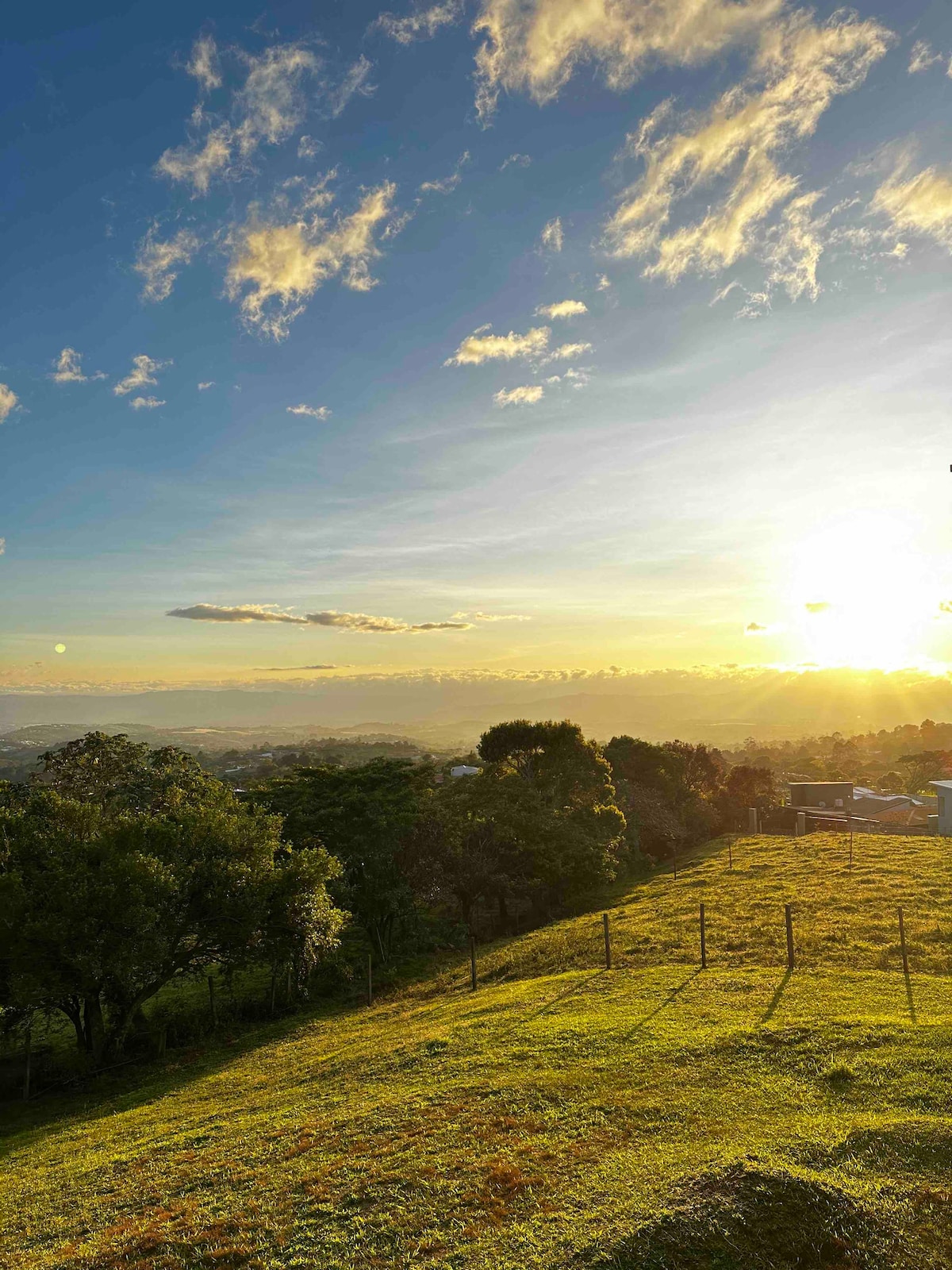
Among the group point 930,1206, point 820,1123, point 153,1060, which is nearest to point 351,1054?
point 153,1060

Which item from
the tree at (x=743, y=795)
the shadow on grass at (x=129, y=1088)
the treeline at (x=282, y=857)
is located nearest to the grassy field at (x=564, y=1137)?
the shadow on grass at (x=129, y=1088)

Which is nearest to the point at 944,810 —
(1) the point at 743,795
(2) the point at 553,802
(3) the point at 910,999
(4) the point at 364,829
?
(1) the point at 743,795

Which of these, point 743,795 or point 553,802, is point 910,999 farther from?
point 743,795

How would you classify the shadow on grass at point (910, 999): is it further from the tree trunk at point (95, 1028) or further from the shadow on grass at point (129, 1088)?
the tree trunk at point (95, 1028)

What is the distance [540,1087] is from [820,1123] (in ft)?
19.3

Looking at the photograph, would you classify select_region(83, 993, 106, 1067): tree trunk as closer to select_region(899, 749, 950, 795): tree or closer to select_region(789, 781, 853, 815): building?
select_region(789, 781, 853, 815): building

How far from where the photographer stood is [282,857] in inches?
1468

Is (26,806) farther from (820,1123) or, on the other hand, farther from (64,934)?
(820,1123)

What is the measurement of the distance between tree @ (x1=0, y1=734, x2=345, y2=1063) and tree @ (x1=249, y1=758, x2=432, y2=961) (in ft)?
22.1

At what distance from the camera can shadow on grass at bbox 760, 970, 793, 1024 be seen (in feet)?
56.4

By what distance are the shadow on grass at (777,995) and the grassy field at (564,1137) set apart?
0.32 feet

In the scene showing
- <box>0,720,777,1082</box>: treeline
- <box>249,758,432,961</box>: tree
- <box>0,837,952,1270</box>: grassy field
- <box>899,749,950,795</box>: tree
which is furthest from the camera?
<box>899,749,950,795</box>: tree

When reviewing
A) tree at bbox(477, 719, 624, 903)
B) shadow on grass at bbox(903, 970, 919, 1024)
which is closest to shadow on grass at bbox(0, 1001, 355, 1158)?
tree at bbox(477, 719, 624, 903)

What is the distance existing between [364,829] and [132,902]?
2045cm
